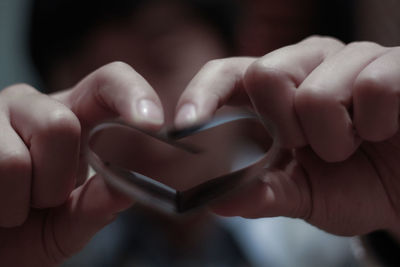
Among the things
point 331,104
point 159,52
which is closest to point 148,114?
point 331,104

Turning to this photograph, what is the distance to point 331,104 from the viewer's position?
0.21 m

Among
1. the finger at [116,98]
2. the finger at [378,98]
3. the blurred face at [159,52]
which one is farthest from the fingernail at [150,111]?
the blurred face at [159,52]

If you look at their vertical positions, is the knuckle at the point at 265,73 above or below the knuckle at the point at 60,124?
above

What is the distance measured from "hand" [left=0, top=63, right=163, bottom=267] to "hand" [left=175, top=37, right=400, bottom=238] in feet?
0.14

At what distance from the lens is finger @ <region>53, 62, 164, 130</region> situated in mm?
205

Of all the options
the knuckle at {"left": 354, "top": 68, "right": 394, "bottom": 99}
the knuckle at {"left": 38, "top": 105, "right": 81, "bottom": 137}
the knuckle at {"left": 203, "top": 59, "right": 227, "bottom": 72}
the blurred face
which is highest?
the knuckle at {"left": 354, "top": 68, "right": 394, "bottom": 99}

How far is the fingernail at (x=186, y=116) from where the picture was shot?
20cm

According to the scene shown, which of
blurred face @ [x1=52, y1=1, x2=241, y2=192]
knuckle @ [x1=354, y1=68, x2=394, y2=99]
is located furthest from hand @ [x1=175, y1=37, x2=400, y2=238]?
blurred face @ [x1=52, y1=1, x2=241, y2=192]

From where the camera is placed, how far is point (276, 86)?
22 centimetres

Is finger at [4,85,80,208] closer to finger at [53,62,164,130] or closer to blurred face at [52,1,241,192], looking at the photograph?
finger at [53,62,164,130]

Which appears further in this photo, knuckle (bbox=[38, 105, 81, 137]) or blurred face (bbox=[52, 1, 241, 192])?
blurred face (bbox=[52, 1, 241, 192])

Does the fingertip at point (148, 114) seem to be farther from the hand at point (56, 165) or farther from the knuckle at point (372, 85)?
the knuckle at point (372, 85)

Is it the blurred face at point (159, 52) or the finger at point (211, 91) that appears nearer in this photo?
the finger at point (211, 91)

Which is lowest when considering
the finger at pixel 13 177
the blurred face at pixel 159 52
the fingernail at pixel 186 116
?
the blurred face at pixel 159 52
